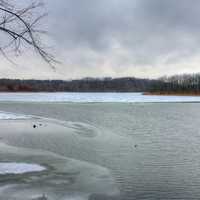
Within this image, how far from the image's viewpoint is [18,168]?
7473 mm

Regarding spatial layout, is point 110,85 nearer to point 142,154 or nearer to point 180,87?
point 180,87

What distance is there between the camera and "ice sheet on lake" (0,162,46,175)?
7230 millimetres

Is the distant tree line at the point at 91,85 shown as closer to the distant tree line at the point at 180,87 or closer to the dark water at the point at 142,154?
the distant tree line at the point at 180,87

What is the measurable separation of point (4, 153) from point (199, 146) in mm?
6184

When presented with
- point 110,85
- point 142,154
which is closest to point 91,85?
point 110,85

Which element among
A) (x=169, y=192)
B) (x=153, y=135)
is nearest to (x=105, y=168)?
(x=169, y=192)

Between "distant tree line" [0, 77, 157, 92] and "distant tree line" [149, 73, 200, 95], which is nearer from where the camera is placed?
"distant tree line" [149, 73, 200, 95]

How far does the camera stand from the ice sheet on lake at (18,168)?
7230 millimetres

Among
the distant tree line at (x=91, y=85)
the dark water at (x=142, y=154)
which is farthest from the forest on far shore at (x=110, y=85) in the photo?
the dark water at (x=142, y=154)

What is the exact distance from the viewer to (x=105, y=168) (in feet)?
25.9

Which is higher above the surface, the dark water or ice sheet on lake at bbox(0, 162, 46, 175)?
ice sheet on lake at bbox(0, 162, 46, 175)

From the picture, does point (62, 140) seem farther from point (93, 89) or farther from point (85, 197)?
point (93, 89)

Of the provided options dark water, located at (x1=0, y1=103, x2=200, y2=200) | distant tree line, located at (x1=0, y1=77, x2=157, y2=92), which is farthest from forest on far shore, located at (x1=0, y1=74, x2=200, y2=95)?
dark water, located at (x1=0, y1=103, x2=200, y2=200)

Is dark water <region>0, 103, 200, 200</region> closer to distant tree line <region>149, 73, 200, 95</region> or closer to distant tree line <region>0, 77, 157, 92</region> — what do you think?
distant tree line <region>149, 73, 200, 95</region>
